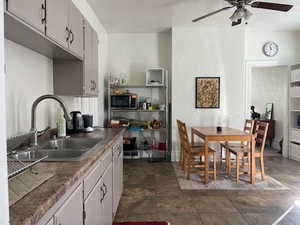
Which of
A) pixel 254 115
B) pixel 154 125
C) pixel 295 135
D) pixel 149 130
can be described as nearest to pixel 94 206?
pixel 154 125

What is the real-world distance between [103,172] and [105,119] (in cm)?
347

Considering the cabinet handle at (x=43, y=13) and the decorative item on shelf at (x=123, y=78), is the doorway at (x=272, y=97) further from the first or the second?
the cabinet handle at (x=43, y=13)

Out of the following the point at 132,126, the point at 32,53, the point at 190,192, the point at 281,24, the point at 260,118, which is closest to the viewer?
the point at 32,53

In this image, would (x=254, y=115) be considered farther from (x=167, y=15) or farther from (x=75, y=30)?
(x=75, y=30)

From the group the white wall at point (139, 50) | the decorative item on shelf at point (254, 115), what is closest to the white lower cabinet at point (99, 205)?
the white wall at point (139, 50)

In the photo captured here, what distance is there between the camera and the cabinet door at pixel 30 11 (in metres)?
1.21

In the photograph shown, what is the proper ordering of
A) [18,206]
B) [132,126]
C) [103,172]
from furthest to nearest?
[132,126] → [103,172] → [18,206]

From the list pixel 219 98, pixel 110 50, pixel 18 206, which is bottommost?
pixel 18 206

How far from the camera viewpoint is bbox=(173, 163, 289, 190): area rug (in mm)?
3422

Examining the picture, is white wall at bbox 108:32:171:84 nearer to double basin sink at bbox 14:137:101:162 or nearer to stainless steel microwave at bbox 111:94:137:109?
stainless steel microwave at bbox 111:94:137:109

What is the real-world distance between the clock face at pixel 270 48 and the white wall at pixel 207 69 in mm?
668

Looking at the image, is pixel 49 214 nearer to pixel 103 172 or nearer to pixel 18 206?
pixel 18 206

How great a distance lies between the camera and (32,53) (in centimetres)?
217

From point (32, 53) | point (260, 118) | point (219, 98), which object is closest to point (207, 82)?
point (219, 98)
